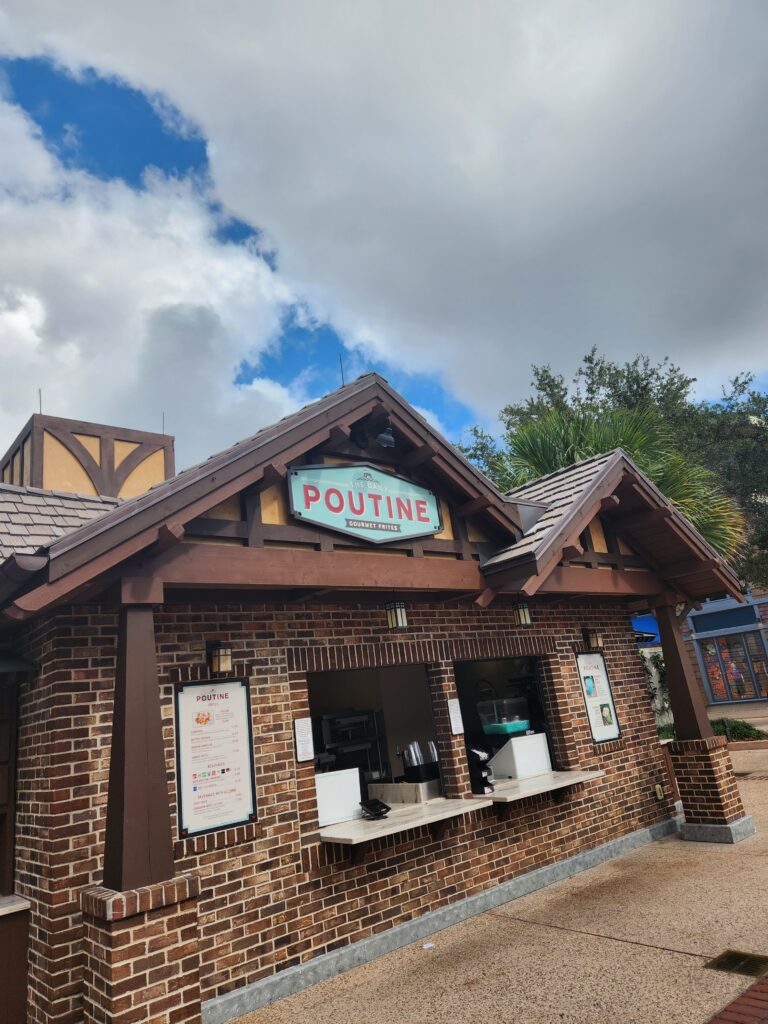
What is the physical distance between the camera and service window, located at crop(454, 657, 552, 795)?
23.8 feet

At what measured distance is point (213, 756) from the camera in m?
5.01

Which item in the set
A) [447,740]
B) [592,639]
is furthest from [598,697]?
[447,740]

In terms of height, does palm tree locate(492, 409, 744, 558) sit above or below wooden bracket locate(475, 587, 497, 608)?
above

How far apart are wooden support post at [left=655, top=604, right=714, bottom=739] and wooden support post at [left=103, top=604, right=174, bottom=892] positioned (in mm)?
6821

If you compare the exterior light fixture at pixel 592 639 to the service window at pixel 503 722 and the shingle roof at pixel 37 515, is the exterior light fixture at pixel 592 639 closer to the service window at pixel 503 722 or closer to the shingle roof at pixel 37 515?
the service window at pixel 503 722

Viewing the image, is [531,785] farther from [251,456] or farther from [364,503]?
[251,456]

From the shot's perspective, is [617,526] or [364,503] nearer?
[364,503]

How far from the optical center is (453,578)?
610 centimetres

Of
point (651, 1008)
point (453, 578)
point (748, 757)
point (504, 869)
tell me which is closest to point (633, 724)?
point (504, 869)

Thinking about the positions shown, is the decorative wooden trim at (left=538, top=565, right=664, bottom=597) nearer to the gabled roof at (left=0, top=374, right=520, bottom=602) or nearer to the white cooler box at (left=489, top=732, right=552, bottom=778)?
the gabled roof at (left=0, top=374, right=520, bottom=602)

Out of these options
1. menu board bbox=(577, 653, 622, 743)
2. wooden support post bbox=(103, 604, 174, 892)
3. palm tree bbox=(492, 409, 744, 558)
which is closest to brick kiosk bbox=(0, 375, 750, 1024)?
wooden support post bbox=(103, 604, 174, 892)

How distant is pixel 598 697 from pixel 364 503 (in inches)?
181

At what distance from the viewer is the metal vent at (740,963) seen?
4.37 m

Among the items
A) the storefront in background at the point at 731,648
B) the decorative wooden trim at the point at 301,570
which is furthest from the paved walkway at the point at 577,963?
the storefront in background at the point at 731,648
